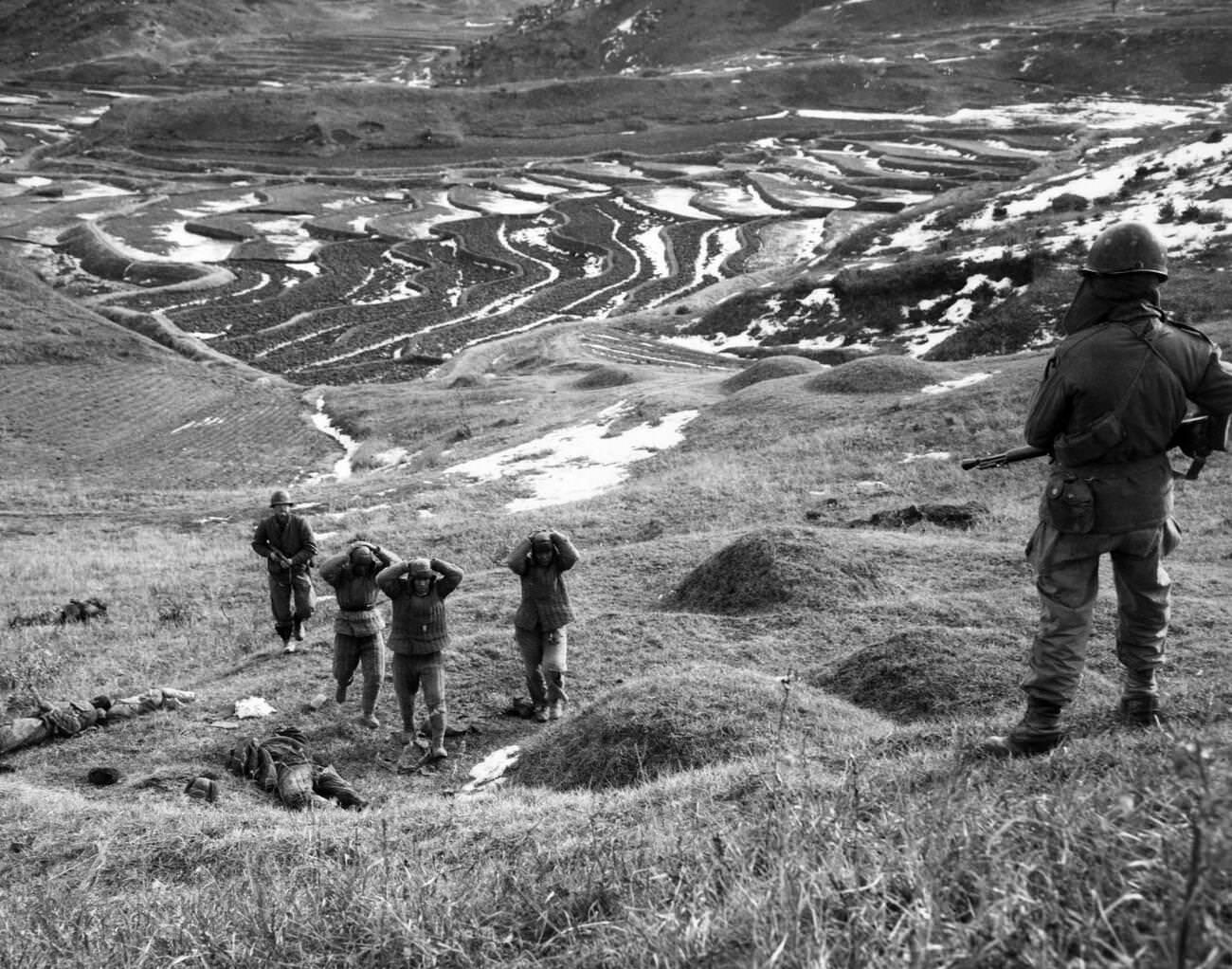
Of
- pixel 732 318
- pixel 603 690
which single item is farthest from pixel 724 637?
pixel 732 318

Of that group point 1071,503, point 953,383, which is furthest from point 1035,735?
point 953,383

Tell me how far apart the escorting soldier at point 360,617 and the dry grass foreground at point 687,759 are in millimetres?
486

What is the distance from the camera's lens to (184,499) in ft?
95.5

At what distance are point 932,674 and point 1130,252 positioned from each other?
4874 millimetres

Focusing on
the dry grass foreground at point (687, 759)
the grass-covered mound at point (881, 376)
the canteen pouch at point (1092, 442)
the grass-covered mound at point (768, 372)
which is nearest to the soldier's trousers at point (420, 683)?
the dry grass foreground at point (687, 759)

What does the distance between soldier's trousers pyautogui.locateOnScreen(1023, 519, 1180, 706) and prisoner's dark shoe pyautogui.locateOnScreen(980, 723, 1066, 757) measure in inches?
7.6

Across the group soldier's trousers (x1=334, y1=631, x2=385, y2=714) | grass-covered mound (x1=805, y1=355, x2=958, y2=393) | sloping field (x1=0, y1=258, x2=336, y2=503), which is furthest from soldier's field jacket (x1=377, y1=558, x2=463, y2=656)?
sloping field (x1=0, y1=258, x2=336, y2=503)

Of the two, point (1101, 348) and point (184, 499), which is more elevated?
point (1101, 348)

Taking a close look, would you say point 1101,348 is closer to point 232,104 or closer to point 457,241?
point 457,241

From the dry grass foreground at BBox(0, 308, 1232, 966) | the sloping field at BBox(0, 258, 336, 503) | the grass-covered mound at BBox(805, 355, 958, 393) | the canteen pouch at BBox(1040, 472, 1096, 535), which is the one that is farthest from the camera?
the sloping field at BBox(0, 258, 336, 503)

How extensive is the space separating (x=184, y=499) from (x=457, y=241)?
1815 inches

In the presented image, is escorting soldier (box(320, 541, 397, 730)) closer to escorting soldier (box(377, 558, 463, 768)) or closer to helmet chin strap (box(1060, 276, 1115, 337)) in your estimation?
escorting soldier (box(377, 558, 463, 768))

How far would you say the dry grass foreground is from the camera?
374 cm

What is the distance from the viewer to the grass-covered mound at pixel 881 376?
89.2 ft
